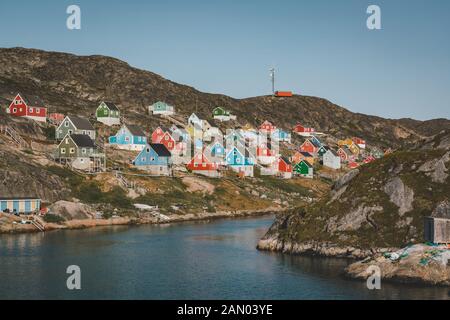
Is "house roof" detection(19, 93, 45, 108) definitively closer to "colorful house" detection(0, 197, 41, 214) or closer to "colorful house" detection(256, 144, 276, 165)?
"colorful house" detection(0, 197, 41, 214)

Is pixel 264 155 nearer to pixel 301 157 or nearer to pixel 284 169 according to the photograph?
pixel 284 169

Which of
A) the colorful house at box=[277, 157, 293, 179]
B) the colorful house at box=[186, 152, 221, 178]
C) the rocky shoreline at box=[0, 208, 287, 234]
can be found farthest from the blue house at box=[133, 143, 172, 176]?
the colorful house at box=[277, 157, 293, 179]

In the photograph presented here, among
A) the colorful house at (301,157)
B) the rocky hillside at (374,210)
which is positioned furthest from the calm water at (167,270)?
the colorful house at (301,157)

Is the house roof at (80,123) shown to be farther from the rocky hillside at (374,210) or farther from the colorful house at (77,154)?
the rocky hillside at (374,210)
